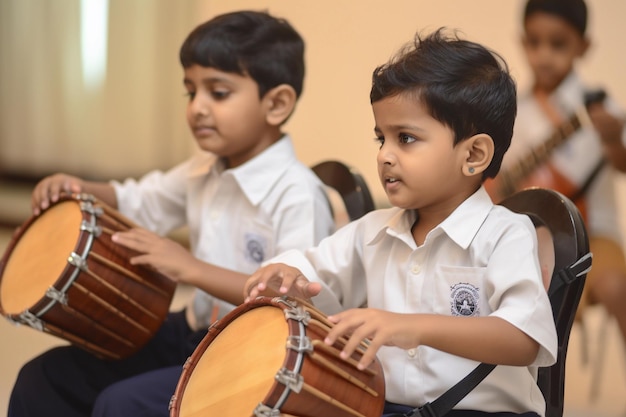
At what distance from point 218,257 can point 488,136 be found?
0.81 meters

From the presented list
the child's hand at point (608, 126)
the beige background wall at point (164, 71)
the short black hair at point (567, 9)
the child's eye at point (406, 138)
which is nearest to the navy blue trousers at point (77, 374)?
the child's eye at point (406, 138)

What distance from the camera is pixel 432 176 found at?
148 cm

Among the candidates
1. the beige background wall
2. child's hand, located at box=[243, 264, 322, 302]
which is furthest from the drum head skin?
the beige background wall

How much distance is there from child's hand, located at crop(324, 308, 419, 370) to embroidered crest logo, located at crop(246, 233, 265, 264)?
73 centimetres

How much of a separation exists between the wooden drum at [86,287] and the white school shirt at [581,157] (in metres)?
1.54

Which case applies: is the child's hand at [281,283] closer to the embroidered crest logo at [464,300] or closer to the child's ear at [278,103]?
the embroidered crest logo at [464,300]

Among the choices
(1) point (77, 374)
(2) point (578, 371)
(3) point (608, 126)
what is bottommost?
(2) point (578, 371)

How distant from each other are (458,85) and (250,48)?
714 mm

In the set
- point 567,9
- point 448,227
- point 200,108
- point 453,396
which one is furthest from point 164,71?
point 453,396

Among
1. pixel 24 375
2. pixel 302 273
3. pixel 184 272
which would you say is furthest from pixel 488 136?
pixel 24 375

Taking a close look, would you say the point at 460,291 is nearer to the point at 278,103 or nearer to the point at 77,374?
the point at 278,103

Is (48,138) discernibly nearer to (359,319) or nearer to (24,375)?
(24,375)

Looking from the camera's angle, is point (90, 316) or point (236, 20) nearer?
point (90, 316)

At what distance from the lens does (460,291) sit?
1.48 meters
